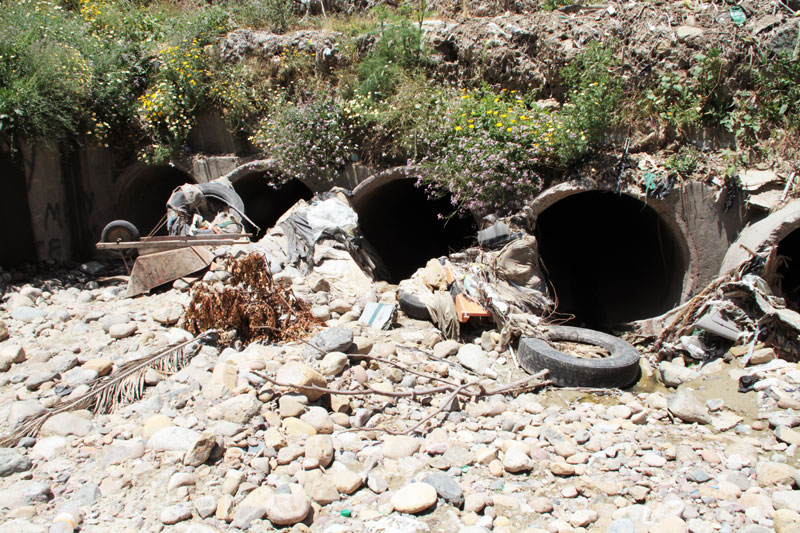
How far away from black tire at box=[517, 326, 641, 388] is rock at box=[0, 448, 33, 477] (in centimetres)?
399

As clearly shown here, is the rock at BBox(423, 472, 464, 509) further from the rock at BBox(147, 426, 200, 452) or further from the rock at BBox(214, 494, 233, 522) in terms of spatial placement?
the rock at BBox(147, 426, 200, 452)

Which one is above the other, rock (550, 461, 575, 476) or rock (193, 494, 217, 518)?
rock (193, 494, 217, 518)

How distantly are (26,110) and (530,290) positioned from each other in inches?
281

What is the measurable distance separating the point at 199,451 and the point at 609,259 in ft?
23.8

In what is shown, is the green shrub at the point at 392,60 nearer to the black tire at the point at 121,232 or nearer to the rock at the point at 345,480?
the black tire at the point at 121,232

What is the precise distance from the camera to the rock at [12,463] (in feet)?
10.8

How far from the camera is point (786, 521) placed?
2.86 metres

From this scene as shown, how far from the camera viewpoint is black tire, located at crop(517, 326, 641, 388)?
504cm

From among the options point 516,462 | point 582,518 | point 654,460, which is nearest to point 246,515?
point 516,462

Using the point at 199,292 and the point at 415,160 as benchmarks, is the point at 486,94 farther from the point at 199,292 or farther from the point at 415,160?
the point at 199,292

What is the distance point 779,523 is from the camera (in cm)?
288

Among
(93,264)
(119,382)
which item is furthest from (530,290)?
(93,264)

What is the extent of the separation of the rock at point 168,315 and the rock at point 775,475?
5.11 meters

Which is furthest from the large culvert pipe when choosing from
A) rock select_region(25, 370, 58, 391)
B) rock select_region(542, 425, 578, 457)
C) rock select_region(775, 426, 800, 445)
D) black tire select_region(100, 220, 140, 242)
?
black tire select_region(100, 220, 140, 242)
